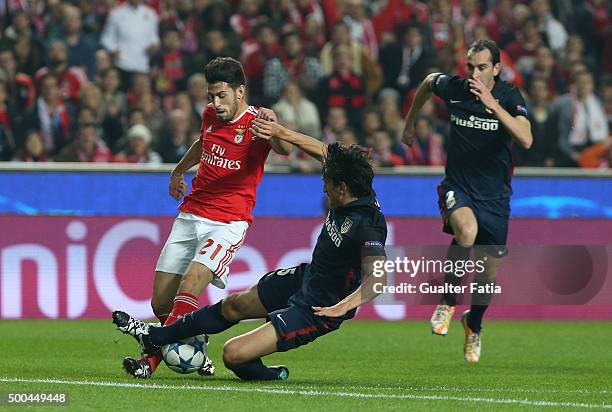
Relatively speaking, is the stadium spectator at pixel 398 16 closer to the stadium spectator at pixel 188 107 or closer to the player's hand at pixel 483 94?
the stadium spectator at pixel 188 107

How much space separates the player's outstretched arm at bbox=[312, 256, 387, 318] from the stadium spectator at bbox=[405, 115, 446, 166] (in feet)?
25.5

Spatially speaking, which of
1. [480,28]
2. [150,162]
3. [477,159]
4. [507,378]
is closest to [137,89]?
[150,162]

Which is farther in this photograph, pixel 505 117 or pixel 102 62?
pixel 102 62

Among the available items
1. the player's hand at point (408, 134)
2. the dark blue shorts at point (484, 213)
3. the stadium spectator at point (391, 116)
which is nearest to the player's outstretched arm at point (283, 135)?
the player's hand at point (408, 134)

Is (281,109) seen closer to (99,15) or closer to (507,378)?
(99,15)

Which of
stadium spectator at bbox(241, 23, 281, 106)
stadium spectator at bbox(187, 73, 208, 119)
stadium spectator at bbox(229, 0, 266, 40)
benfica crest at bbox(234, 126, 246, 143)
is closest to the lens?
benfica crest at bbox(234, 126, 246, 143)

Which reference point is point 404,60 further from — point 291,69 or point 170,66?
point 170,66

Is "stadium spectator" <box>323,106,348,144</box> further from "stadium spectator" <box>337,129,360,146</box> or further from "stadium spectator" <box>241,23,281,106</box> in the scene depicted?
"stadium spectator" <box>241,23,281,106</box>

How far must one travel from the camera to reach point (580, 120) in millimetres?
16516

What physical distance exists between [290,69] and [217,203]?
8186 mm

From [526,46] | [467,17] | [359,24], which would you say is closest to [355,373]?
[359,24]

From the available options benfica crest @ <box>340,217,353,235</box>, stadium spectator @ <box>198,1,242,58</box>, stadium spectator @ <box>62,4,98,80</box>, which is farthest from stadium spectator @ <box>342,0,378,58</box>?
benfica crest @ <box>340,217,353,235</box>

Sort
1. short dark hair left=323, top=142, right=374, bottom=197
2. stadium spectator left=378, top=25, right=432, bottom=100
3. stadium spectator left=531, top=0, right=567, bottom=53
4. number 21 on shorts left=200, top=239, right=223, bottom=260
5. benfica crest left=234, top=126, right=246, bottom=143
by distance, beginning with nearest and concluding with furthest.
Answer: short dark hair left=323, top=142, right=374, bottom=197 → number 21 on shorts left=200, top=239, right=223, bottom=260 → benfica crest left=234, top=126, right=246, bottom=143 → stadium spectator left=378, top=25, right=432, bottom=100 → stadium spectator left=531, top=0, right=567, bottom=53

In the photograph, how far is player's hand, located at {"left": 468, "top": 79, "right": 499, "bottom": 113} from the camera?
934 cm
